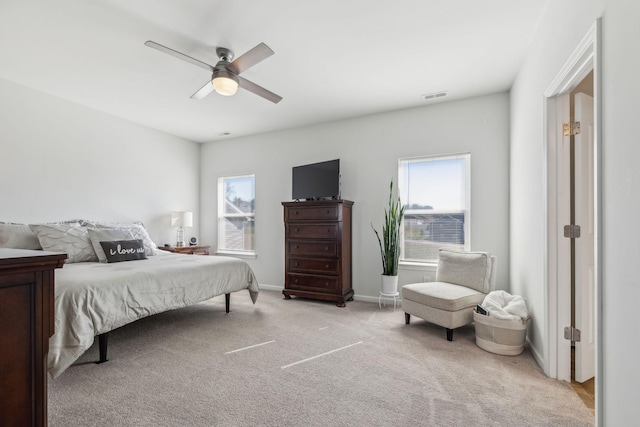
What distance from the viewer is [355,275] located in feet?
14.0

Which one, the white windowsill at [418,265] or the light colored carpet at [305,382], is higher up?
the white windowsill at [418,265]

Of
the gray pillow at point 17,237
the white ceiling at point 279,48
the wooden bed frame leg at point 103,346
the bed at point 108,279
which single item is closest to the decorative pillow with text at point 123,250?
the bed at point 108,279

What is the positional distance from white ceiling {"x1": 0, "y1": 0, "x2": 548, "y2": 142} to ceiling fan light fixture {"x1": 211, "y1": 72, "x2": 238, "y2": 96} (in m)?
0.28

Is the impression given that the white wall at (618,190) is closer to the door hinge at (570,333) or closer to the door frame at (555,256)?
the door frame at (555,256)

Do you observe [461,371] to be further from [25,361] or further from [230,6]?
[230,6]

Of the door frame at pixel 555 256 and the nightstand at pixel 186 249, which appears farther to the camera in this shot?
the nightstand at pixel 186 249

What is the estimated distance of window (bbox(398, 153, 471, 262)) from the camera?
3.75 meters

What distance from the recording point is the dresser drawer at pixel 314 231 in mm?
3957

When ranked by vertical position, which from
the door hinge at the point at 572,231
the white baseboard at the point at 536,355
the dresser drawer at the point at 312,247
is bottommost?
the white baseboard at the point at 536,355

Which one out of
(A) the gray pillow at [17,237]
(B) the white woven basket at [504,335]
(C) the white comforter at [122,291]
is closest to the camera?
(C) the white comforter at [122,291]

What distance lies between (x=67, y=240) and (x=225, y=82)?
2335 mm

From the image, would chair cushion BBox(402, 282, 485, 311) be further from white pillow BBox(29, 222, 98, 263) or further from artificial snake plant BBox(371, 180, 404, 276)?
white pillow BBox(29, 222, 98, 263)

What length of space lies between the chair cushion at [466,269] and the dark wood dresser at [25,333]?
322 cm

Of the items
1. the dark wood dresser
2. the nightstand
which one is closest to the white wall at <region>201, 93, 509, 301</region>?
the nightstand
